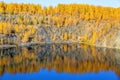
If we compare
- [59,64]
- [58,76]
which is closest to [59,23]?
[59,64]

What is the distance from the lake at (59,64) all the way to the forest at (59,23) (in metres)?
17.6

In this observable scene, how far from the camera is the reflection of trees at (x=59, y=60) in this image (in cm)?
6284

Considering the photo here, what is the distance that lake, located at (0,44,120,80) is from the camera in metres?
56.0

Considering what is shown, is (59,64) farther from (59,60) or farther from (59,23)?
(59,23)

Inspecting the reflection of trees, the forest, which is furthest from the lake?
the forest

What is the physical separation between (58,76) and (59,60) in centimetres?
1682

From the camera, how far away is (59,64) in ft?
220

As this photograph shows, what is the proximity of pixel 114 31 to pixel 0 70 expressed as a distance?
5517 cm

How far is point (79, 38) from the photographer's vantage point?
117750 millimetres

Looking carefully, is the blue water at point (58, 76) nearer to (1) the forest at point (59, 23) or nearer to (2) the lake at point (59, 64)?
(2) the lake at point (59, 64)

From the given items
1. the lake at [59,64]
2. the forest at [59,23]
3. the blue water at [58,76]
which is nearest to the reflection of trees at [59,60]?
the lake at [59,64]

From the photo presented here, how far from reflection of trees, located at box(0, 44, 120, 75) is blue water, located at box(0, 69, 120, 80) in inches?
101

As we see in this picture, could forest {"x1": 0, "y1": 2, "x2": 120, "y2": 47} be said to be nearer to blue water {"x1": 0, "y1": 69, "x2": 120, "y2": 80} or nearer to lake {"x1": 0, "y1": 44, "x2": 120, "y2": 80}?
lake {"x1": 0, "y1": 44, "x2": 120, "y2": 80}

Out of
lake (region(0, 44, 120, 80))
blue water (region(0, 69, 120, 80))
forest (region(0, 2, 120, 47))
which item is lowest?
blue water (region(0, 69, 120, 80))
